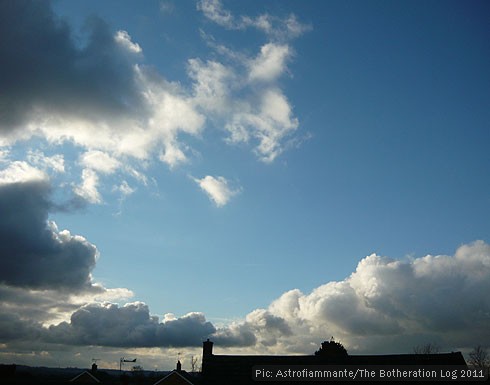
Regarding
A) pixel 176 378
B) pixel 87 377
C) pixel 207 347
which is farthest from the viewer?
pixel 87 377

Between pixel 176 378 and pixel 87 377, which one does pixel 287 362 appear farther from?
pixel 87 377

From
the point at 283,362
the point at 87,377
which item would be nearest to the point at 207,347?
the point at 283,362

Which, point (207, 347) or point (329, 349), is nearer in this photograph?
point (207, 347)

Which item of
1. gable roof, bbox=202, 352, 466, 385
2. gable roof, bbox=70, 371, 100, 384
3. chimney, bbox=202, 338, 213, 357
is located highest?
chimney, bbox=202, 338, 213, 357

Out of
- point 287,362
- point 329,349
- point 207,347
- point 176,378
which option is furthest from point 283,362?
point 329,349

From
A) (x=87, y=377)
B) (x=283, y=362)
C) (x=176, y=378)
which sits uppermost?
(x=283, y=362)

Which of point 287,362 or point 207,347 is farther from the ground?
point 207,347

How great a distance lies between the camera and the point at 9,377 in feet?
148

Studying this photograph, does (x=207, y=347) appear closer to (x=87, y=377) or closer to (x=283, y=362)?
(x=283, y=362)

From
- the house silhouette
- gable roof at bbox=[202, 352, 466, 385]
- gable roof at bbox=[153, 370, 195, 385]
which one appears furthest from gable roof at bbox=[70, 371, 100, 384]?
gable roof at bbox=[202, 352, 466, 385]

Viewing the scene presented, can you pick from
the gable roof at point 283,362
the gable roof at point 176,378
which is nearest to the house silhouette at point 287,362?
the gable roof at point 283,362

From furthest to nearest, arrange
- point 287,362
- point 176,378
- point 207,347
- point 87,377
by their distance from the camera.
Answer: point 87,377
point 176,378
point 207,347
point 287,362

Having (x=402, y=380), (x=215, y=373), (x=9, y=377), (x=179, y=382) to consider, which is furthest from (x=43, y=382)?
(x=402, y=380)

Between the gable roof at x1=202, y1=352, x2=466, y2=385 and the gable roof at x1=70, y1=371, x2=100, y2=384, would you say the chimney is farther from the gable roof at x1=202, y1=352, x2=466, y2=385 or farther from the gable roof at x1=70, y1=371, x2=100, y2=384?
the gable roof at x1=70, y1=371, x2=100, y2=384
